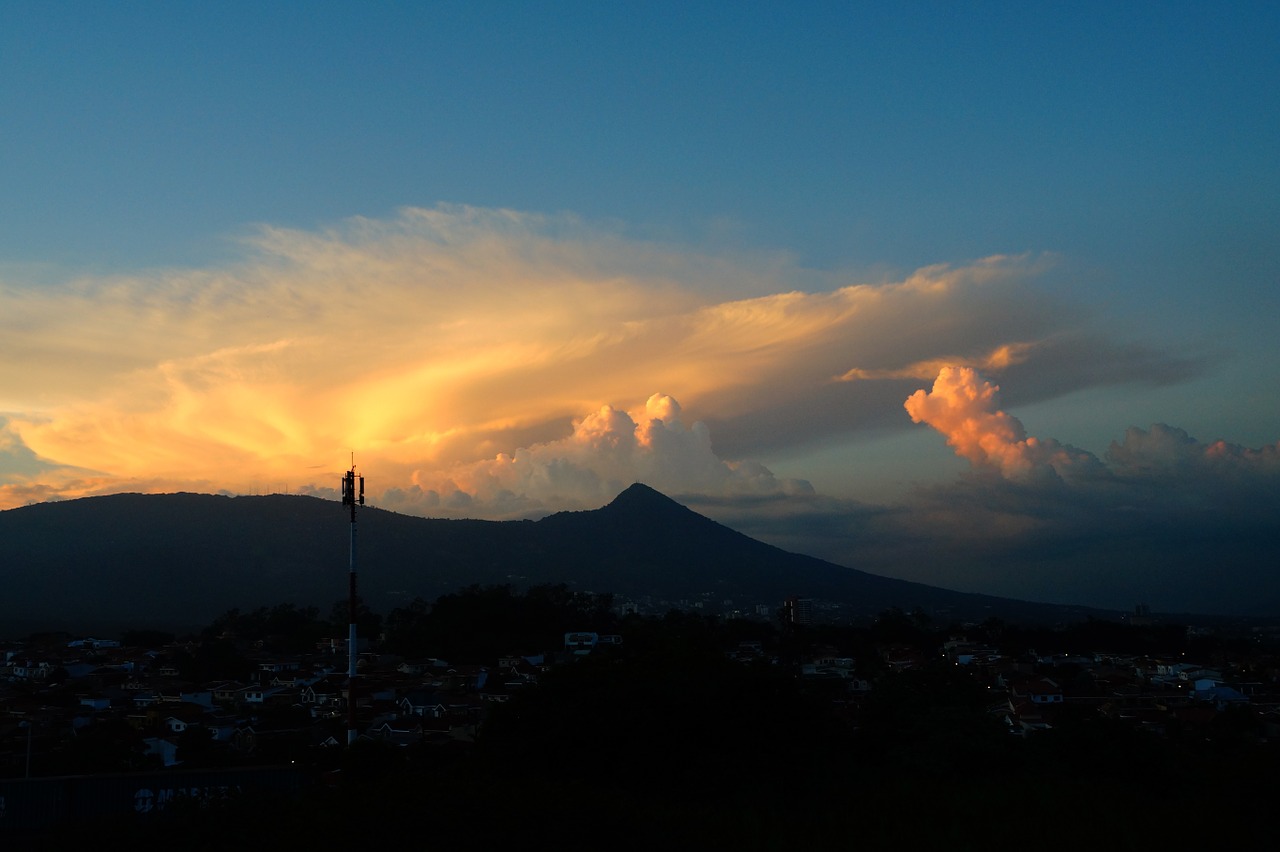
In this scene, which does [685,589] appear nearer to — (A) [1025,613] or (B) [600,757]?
(A) [1025,613]

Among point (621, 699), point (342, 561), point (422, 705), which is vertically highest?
point (342, 561)

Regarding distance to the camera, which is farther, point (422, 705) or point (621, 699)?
point (422, 705)

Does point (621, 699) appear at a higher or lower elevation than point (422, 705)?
higher

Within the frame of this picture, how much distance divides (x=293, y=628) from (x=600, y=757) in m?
57.1

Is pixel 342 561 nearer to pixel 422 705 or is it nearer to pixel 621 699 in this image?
pixel 422 705

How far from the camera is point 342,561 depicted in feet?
388

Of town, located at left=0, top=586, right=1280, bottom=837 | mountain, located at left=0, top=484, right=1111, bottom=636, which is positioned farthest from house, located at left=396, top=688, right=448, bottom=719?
mountain, located at left=0, top=484, right=1111, bottom=636

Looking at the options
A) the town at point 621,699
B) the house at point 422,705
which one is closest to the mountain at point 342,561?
the town at point 621,699

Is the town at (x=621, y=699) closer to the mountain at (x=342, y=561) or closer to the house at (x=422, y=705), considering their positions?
the house at (x=422, y=705)

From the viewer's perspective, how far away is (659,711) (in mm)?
13242

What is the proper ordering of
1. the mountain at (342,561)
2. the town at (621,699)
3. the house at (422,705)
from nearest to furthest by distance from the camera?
the town at (621,699)
the house at (422,705)
the mountain at (342,561)

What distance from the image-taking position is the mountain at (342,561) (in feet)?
346

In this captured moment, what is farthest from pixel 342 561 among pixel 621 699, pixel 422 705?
pixel 621 699

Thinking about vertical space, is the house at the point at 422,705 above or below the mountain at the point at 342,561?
below
